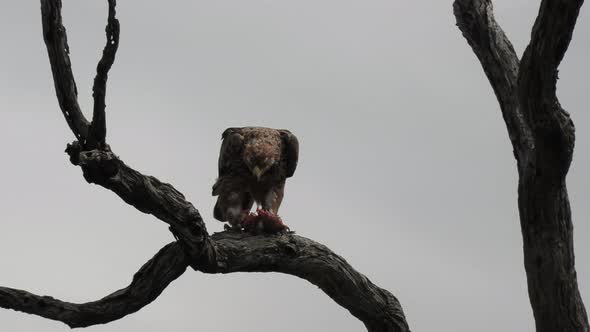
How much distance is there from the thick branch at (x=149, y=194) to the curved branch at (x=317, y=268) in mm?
678

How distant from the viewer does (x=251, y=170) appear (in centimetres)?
952

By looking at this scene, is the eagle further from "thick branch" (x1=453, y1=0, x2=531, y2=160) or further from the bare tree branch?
"thick branch" (x1=453, y1=0, x2=531, y2=160)

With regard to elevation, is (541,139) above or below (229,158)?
below

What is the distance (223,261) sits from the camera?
7504 mm

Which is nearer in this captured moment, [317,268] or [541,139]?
[541,139]

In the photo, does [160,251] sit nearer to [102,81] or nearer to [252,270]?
[252,270]

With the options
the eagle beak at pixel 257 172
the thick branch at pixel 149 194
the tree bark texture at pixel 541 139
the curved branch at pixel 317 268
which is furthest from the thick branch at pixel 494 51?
the thick branch at pixel 149 194

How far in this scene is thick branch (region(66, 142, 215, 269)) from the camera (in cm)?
605

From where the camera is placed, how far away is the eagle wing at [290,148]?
1005 cm

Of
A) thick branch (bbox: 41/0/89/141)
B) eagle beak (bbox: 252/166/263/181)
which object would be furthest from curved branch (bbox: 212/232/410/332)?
thick branch (bbox: 41/0/89/141)

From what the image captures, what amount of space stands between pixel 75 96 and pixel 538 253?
3.97 metres

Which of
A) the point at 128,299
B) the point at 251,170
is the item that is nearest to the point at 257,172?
the point at 251,170

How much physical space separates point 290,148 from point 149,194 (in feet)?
12.5

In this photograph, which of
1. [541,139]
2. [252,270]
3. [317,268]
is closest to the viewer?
[541,139]
